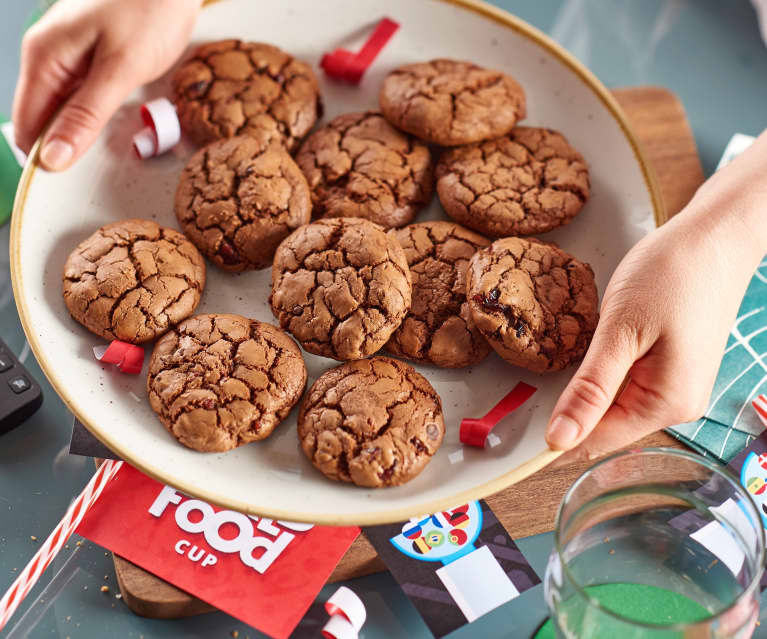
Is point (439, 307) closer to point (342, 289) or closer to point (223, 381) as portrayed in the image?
point (342, 289)

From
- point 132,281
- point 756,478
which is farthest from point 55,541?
point 756,478

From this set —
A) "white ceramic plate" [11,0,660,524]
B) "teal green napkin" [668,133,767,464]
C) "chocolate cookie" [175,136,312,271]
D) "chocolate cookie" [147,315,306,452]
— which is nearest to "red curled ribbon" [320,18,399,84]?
"white ceramic plate" [11,0,660,524]

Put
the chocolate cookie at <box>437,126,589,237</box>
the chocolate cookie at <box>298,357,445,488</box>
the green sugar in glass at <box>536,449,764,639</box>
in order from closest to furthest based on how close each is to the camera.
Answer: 1. the green sugar in glass at <box>536,449,764,639</box>
2. the chocolate cookie at <box>298,357,445,488</box>
3. the chocolate cookie at <box>437,126,589,237</box>

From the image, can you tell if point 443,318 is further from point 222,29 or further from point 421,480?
point 222,29

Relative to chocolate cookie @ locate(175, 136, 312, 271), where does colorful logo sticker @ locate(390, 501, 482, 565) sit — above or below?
below

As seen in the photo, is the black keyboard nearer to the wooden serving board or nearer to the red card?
the red card

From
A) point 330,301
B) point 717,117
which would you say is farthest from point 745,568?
point 717,117

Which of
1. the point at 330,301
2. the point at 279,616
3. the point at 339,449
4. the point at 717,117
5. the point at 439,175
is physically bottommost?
the point at 279,616
